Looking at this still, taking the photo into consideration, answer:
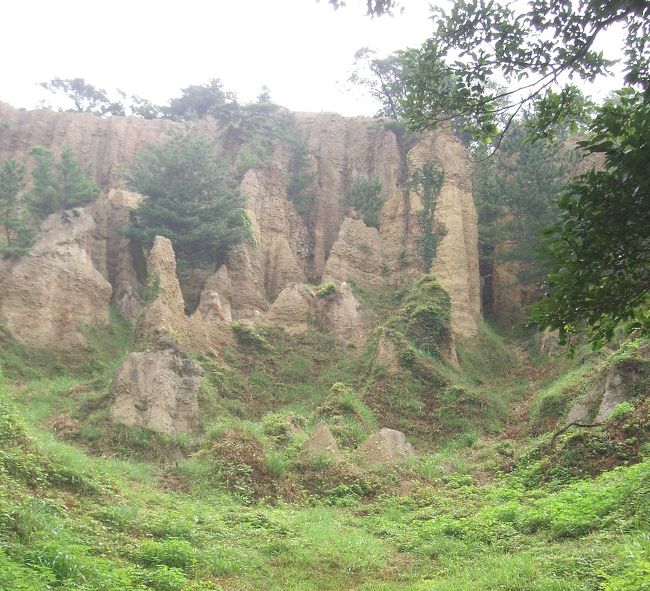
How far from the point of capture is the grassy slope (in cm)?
884

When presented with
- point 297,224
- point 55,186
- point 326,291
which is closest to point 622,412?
point 326,291

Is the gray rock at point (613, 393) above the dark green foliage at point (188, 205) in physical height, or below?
below

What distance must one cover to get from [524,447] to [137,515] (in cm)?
1080

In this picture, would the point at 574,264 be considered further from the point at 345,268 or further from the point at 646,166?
the point at 345,268

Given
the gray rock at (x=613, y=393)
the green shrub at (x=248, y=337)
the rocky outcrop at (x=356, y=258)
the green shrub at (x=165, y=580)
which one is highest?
the rocky outcrop at (x=356, y=258)

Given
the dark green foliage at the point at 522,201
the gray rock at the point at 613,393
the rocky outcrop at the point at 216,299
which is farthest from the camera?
the dark green foliage at the point at 522,201

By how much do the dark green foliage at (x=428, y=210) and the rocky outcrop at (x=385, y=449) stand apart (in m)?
13.8

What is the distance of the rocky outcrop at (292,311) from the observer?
2858 centimetres

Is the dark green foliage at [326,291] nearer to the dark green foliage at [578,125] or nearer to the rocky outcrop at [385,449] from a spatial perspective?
the rocky outcrop at [385,449]

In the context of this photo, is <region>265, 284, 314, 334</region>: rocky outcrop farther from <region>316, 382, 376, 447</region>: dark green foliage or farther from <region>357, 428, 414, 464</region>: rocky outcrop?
<region>357, 428, 414, 464</region>: rocky outcrop

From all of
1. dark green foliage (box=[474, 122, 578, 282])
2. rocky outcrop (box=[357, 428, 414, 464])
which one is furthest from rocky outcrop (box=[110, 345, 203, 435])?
dark green foliage (box=[474, 122, 578, 282])

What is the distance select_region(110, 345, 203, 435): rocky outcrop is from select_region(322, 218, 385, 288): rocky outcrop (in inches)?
497

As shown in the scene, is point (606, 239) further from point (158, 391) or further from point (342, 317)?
point (342, 317)

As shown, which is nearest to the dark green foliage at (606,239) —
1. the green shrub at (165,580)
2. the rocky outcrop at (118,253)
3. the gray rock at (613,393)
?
the green shrub at (165,580)
